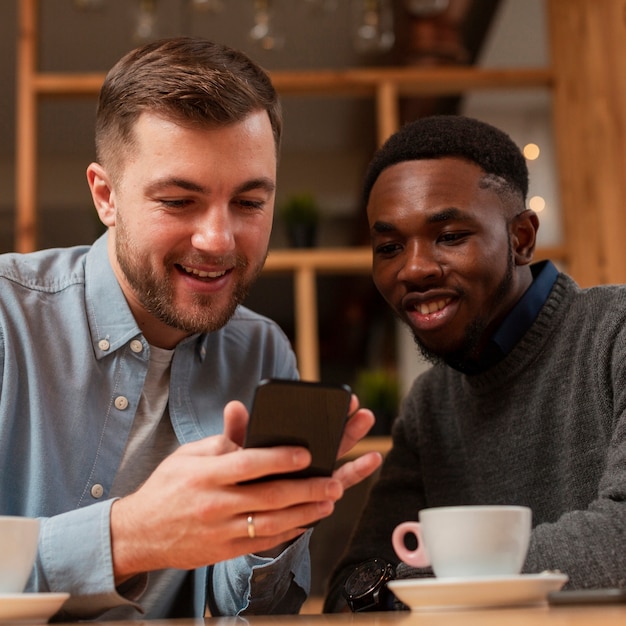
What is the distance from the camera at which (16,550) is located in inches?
32.3

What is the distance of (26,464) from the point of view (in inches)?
48.9

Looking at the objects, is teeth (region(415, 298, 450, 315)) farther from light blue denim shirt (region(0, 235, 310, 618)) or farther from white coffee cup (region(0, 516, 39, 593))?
white coffee cup (region(0, 516, 39, 593))

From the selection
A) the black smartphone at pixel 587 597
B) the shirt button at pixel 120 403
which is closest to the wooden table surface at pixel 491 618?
the black smartphone at pixel 587 597

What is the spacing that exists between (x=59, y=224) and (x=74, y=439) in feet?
12.2

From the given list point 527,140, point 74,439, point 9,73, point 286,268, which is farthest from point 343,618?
point 9,73

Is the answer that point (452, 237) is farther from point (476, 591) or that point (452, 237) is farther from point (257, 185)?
point (476, 591)

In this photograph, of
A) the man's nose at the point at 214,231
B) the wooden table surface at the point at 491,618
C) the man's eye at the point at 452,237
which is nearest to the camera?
the wooden table surface at the point at 491,618

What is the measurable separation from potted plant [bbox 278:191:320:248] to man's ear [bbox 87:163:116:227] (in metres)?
1.71

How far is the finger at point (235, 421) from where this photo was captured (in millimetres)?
845

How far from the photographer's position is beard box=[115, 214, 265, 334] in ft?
4.21

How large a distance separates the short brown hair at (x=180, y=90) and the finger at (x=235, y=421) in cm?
54

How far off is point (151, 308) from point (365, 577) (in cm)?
48

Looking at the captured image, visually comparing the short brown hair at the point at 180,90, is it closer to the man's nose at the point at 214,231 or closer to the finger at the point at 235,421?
the man's nose at the point at 214,231

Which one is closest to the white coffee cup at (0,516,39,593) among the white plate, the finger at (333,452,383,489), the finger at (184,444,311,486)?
the white plate
